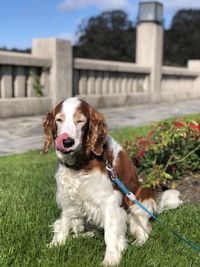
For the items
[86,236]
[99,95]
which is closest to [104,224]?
[86,236]

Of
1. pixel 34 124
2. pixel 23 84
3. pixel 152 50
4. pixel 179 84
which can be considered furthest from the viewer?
pixel 179 84

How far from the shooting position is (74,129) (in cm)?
313

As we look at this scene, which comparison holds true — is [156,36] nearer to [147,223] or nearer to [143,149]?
[143,149]

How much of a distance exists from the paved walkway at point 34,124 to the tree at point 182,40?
25146mm

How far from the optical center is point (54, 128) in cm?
337

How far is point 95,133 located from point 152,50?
44.5 ft

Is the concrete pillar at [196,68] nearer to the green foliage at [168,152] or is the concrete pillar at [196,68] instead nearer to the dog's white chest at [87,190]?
the green foliage at [168,152]

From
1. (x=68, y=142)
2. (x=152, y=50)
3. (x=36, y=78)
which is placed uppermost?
(x=152, y=50)

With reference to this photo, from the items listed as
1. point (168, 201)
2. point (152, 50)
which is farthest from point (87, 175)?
point (152, 50)

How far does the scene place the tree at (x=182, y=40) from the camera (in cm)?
4066

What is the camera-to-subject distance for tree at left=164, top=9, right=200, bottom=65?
4066 centimetres

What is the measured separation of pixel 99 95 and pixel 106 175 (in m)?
10.1

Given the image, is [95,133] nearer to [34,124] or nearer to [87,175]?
[87,175]

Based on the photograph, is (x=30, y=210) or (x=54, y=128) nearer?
(x=54, y=128)
